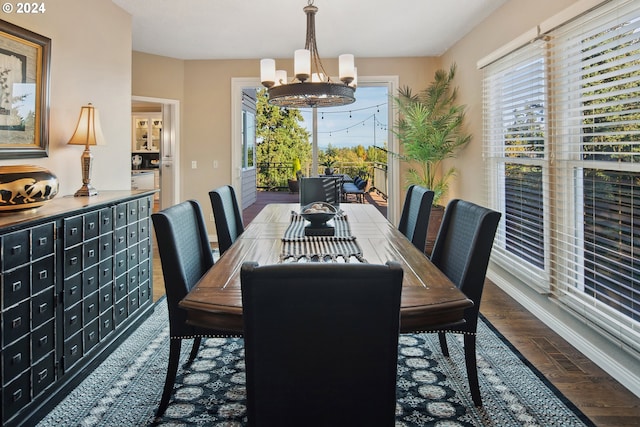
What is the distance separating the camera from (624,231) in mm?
2418

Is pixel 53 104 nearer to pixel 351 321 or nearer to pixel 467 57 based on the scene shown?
pixel 351 321

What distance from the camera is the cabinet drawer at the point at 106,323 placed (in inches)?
105

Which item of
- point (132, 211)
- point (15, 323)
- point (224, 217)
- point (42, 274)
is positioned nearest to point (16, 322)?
point (15, 323)

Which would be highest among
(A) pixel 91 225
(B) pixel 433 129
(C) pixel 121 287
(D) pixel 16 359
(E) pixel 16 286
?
(B) pixel 433 129

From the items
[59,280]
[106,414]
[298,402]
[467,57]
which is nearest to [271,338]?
[298,402]

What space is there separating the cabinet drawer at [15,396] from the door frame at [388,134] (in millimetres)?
4340

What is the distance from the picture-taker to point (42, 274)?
81.6 inches

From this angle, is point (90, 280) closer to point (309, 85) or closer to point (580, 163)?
point (309, 85)

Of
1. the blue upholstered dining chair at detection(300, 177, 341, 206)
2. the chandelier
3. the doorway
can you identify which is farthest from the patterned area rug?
the doorway

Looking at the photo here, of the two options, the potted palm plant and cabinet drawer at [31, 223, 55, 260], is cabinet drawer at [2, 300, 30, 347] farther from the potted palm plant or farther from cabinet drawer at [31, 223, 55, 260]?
the potted palm plant

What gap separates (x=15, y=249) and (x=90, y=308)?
31.1 inches

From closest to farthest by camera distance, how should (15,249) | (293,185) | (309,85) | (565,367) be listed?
(15,249) → (565,367) → (309,85) → (293,185)

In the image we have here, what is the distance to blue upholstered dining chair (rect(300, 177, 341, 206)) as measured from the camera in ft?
14.9

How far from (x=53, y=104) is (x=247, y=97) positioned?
353cm
